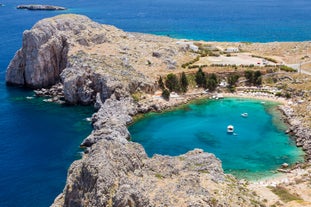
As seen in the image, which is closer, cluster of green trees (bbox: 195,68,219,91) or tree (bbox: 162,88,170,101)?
tree (bbox: 162,88,170,101)

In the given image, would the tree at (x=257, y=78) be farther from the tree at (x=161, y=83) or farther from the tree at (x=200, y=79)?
the tree at (x=161, y=83)

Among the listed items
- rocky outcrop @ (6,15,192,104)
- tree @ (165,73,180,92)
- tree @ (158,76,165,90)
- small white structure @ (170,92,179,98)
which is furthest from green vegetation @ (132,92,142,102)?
tree @ (165,73,180,92)

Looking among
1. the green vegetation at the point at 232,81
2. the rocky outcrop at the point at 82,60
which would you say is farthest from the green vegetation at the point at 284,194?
the green vegetation at the point at 232,81

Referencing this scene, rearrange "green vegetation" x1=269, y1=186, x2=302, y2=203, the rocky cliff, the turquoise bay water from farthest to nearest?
the turquoise bay water → "green vegetation" x1=269, y1=186, x2=302, y2=203 → the rocky cliff

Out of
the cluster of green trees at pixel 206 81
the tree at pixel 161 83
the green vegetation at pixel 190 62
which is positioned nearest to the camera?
the tree at pixel 161 83

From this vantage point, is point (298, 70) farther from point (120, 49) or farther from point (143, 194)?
point (143, 194)

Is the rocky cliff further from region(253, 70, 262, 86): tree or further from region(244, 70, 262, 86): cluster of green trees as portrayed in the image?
region(253, 70, 262, 86): tree
